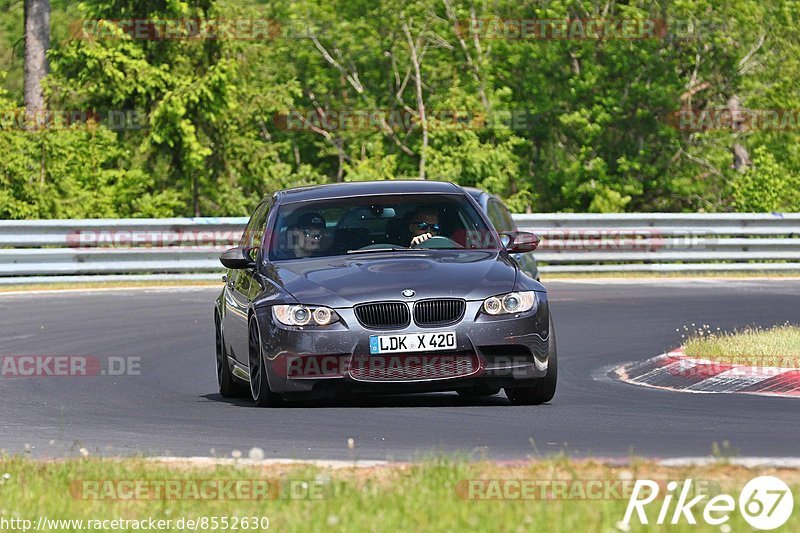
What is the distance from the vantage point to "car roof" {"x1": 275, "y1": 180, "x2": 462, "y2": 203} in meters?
12.5

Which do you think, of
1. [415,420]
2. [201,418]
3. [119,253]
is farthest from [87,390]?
[119,253]

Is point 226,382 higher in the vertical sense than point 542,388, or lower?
lower

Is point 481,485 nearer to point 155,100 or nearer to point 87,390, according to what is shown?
point 87,390

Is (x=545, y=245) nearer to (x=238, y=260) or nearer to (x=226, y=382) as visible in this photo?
(x=226, y=382)

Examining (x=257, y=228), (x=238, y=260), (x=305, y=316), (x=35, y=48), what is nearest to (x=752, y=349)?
(x=257, y=228)

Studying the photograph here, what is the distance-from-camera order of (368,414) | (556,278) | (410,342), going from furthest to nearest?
(556,278) → (410,342) → (368,414)

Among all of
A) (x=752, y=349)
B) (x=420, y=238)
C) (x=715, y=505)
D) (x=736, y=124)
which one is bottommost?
(x=736, y=124)

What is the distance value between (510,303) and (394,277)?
787mm

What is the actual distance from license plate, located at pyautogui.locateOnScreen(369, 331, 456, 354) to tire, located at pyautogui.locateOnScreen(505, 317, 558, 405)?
0.77 meters

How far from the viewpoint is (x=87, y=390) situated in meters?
13.4

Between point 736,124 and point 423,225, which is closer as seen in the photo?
point 423,225

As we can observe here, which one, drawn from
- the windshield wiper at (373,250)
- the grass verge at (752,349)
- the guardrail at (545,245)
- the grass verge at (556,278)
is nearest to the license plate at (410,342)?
the windshield wiper at (373,250)

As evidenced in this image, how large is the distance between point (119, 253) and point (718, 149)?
1908cm

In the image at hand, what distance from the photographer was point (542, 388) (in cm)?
1127
